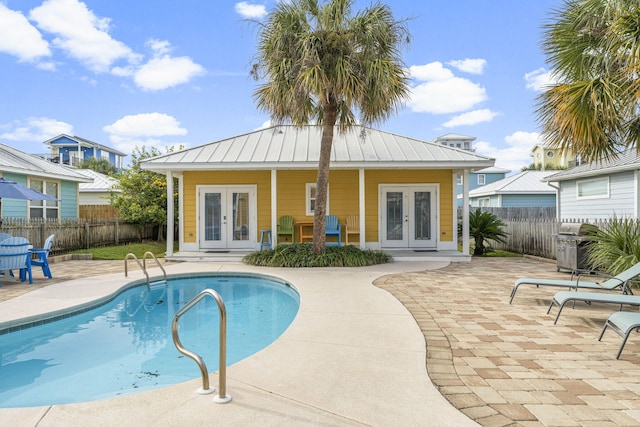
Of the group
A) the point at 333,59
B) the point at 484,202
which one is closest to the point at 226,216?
the point at 333,59

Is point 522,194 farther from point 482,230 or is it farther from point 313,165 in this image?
point 313,165

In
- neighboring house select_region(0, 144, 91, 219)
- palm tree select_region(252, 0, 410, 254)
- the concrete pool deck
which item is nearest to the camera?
the concrete pool deck

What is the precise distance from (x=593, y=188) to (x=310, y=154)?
37.3ft

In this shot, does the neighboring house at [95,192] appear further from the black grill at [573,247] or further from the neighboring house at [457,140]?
the neighboring house at [457,140]

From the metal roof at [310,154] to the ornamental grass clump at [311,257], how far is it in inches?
102

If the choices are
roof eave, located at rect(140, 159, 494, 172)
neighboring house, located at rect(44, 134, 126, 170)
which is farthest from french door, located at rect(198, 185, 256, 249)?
neighboring house, located at rect(44, 134, 126, 170)

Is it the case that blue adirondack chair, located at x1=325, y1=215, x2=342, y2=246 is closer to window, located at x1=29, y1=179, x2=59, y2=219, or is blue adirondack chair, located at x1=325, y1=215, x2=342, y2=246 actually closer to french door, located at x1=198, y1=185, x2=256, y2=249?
french door, located at x1=198, y1=185, x2=256, y2=249

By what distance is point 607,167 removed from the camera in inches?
569

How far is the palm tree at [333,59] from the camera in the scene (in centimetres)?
959

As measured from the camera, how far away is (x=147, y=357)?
4.93m

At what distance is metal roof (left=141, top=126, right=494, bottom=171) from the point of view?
40.2 feet

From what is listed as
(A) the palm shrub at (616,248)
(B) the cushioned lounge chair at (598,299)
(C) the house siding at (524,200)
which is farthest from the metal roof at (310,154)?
(C) the house siding at (524,200)

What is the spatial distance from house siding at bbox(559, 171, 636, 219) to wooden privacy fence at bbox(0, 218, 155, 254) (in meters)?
17.7

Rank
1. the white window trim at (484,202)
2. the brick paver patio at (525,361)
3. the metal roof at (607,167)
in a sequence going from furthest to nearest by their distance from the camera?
1. the white window trim at (484,202)
2. the metal roof at (607,167)
3. the brick paver patio at (525,361)
